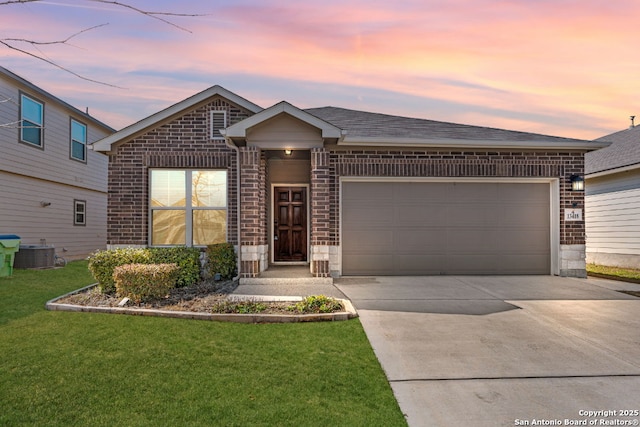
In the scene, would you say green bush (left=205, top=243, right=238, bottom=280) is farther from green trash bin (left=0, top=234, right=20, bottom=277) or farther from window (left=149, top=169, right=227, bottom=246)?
green trash bin (left=0, top=234, right=20, bottom=277)

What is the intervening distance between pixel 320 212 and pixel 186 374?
507 cm

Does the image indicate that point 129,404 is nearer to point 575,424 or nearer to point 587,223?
point 575,424

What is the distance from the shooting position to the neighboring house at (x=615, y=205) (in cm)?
1235

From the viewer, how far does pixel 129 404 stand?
10.8 feet

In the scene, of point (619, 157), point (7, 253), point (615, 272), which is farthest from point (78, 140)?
point (619, 157)

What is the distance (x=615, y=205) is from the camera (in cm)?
1310

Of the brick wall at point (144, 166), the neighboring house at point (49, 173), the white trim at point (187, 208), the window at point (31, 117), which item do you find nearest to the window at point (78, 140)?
the neighboring house at point (49, 173)

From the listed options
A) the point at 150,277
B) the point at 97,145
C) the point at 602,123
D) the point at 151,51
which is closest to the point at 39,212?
the point at 97,145

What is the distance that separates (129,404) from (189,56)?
2982 millimetres

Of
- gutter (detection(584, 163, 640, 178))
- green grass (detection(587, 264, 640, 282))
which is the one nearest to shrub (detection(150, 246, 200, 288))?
green grass (detection(587, 264, 640, 282))

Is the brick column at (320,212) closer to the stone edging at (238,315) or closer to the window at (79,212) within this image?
the stone edging at (238,315)

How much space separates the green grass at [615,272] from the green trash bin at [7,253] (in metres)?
16.2

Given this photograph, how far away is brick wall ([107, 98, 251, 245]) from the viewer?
986cm

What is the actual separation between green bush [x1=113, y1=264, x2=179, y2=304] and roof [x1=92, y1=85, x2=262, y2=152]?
170 inches
